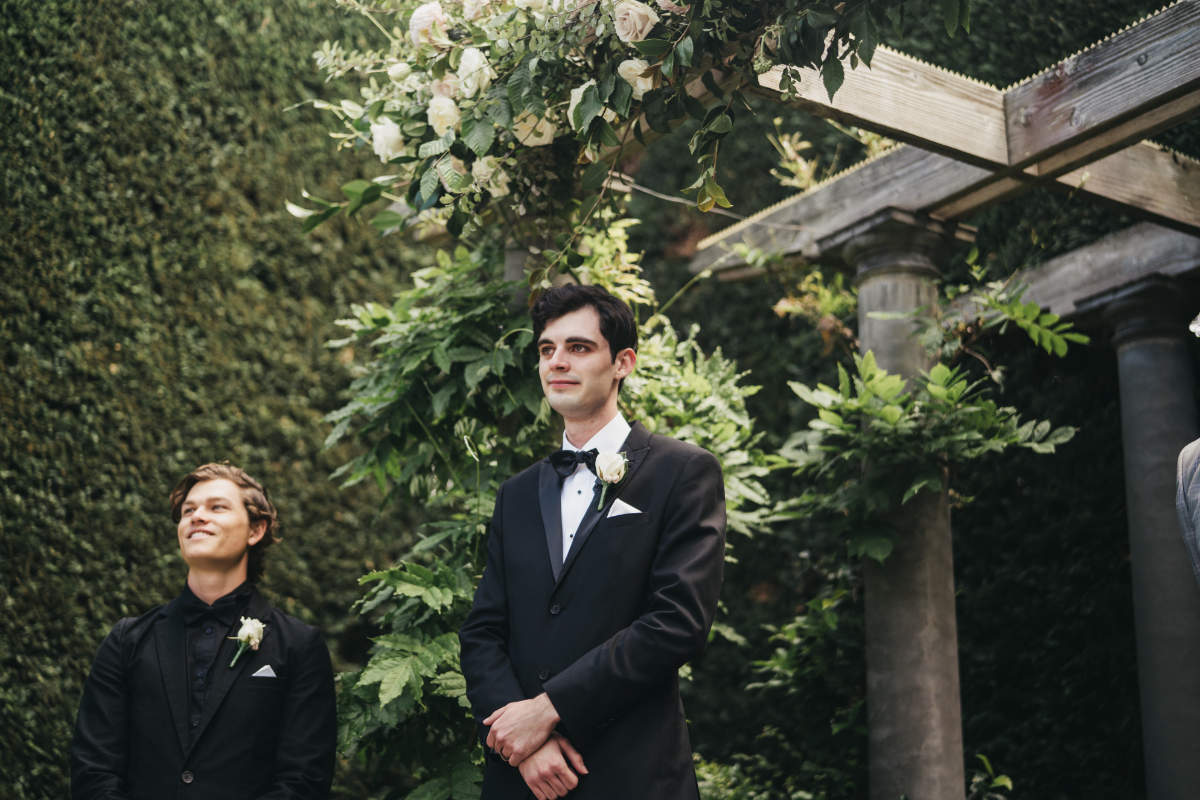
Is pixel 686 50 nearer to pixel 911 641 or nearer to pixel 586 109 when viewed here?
pixel 586 109

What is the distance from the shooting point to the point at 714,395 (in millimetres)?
3531

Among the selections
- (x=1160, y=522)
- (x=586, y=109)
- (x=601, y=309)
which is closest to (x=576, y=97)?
(x=586, y=109)

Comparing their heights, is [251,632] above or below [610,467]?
below

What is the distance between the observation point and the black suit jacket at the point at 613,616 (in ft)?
6.87

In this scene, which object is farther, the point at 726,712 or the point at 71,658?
the point at 726,712

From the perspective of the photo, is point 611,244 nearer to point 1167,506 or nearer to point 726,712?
point 1167,506

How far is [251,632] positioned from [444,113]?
139 centimetres

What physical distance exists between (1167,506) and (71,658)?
3.94 metres

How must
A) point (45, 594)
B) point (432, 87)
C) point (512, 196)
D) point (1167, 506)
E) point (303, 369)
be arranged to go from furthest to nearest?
point (303, 369) < point (45, 594) < point (1167, 506) < point (512, 196) < point (432, 87)

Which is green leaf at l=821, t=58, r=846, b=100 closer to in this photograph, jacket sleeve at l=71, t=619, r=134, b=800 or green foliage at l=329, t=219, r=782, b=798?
green foliage at l=329, t=219, r=782, b=798

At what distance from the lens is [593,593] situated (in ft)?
7.27

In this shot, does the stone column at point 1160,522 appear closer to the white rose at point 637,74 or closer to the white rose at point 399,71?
the white rose at point 637,74

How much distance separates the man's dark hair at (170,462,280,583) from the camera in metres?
3.01

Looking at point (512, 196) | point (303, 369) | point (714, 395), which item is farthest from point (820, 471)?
point (303, 369)
